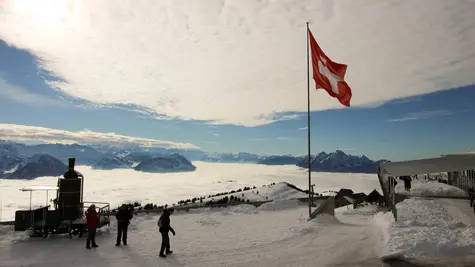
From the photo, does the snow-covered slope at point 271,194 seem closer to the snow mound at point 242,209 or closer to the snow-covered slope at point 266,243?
the snow mound at point 242,209

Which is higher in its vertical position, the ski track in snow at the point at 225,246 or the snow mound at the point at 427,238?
the snow mound at the point at 427,238

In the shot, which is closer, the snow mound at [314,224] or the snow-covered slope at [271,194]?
the snow mound at [314,224]

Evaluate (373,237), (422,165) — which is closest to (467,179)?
(422,165)

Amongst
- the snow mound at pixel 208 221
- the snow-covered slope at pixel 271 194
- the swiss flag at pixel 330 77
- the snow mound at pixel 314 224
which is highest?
the swiss flag at pixel 330 77

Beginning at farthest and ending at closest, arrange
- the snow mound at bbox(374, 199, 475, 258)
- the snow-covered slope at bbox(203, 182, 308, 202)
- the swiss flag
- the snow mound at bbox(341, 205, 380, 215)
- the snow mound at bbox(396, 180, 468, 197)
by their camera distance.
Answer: the snow-covered slope at bbox(203, 182, 308, 202)
the snow mound at bbox(396, 180, 468, 197)
the snow mound at bbox(341, 205, 380, 215)
the swiss flag
the snow mound at bbox(374, 199, 475, 258)

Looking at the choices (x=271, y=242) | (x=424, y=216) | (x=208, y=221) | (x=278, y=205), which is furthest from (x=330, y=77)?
(x=278, y=205)

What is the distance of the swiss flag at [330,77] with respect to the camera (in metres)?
18.8

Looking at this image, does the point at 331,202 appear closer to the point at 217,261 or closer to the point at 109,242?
the point at 217,261

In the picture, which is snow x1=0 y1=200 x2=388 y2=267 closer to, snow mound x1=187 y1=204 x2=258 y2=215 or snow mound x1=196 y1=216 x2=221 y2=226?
snow mound x1=196 y1=216 x2=221 y2=226

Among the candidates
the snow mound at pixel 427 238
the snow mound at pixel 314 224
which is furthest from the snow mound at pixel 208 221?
the snow mound at pixel 427 238

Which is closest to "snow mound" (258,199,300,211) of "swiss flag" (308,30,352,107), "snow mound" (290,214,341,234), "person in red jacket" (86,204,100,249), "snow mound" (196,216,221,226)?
"snow mound" (290,214,341,234)

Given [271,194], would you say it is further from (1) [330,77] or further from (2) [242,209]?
(1) [330,77]

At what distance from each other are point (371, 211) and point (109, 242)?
17317 mm

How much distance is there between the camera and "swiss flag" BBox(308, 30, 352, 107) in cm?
1883
